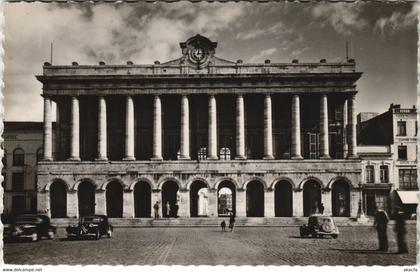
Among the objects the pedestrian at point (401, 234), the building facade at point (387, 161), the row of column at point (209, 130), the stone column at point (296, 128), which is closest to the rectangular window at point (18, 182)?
the row of column at point (209, 130)

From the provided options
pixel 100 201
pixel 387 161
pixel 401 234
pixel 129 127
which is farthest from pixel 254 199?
pixel 401 234

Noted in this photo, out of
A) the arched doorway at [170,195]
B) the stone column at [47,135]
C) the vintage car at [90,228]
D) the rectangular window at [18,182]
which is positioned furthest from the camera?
the rectangular window at [18,182]

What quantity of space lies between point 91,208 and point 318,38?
31.1 m

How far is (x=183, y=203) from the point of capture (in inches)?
1997

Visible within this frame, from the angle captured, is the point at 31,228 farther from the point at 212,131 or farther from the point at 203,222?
the point at 212,131

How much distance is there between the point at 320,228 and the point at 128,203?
23675 millimetres

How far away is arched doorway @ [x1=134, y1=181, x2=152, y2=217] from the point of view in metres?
52.3

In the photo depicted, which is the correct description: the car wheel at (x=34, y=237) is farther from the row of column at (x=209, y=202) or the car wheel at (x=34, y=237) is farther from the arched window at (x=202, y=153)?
the arched window at (x=202, y=153)

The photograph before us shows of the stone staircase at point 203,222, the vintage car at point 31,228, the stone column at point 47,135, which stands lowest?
the stone staircase at point 203,222

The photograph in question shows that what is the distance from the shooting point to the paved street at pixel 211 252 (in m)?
20.6

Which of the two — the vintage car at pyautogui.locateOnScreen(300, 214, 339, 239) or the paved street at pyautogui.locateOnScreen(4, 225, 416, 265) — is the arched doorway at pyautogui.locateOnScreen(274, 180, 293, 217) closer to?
the vintage car at pyautogui.locateOnScreen(300, 214, 339, 239)

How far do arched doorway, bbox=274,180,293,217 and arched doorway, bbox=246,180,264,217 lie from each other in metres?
1.33

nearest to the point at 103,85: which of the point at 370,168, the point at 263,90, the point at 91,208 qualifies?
the point at 91,208

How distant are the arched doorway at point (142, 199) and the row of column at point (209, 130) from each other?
299 cm
